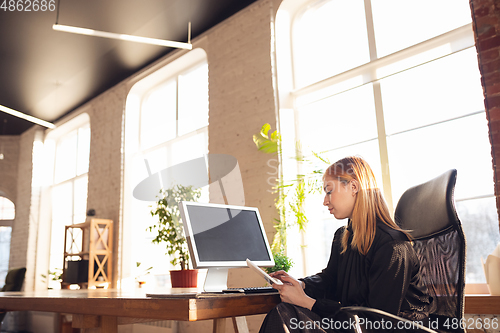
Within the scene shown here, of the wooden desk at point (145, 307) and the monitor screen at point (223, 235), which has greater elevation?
the monitor screen at point (223, 235)

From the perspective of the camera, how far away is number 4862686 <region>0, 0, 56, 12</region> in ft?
14.8

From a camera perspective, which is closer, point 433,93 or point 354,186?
point 354,186

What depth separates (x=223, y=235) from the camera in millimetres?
2053

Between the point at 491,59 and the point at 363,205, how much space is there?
1.70 metres

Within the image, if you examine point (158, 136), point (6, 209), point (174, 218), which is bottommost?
point (174, 218)

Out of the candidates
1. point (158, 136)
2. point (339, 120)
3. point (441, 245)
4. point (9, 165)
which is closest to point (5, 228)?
point (9, 165)

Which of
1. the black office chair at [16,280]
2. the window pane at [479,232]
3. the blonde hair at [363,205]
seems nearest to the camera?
the blonde hair at [363,205]

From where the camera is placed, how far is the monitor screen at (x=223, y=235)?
75.7 inches

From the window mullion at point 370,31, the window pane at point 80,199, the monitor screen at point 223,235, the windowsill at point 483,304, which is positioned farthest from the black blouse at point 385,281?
the window pane at point 80,199

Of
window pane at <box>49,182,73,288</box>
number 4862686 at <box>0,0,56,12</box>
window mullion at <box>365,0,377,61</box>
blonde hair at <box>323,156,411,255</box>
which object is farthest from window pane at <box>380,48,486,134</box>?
window pane at <box>49,182,73,288</box>

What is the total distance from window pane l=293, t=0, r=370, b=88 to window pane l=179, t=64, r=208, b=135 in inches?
61.0

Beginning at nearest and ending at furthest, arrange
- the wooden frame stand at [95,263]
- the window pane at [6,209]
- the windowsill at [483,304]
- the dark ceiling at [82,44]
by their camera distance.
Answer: the windowsill at [483,304]
the dark ceiling at [82,44]
the wooden frame stand at [95,263]
the window pane at [6,209]

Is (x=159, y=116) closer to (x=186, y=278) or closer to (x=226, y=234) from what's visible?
(x=186, y=278)

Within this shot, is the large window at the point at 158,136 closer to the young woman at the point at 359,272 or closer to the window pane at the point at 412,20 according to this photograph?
the window pane at the point at 412,20
